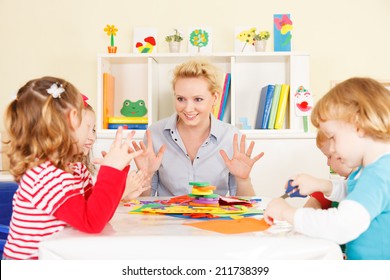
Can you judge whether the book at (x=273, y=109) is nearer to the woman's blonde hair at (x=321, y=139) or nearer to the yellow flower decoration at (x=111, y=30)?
the yellow flower decoration at (x=111, y=30)

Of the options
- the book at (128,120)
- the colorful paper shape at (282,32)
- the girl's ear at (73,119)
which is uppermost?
the colorful paper shape at (282,32)

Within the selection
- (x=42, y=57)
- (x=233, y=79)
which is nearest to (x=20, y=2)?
(x=42, y=57)

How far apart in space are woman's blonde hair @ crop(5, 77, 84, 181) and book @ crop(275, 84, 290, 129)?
1.90 m

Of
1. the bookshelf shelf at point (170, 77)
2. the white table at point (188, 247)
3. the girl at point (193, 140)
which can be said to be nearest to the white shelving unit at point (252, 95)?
the bookshelf shelf at point (170, 77)

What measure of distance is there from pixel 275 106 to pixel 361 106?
188 cm

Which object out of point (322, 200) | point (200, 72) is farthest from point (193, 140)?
point (322, 200)

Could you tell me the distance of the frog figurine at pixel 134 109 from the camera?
9.71ft

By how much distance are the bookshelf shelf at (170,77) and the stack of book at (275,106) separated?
0.05 meters

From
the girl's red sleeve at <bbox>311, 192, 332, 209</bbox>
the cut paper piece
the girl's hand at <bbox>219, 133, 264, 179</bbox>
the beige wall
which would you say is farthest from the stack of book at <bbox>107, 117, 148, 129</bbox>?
the cut paper piece

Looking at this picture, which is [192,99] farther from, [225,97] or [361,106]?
[361,106]

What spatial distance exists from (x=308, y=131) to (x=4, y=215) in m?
1.86

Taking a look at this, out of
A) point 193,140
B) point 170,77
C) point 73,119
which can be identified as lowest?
point 193,140

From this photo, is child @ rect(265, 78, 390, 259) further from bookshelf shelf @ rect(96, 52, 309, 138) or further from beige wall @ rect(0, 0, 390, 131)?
beige wall @ rect(0, 0, 390, 131)

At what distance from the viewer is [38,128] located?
42.4 inches
